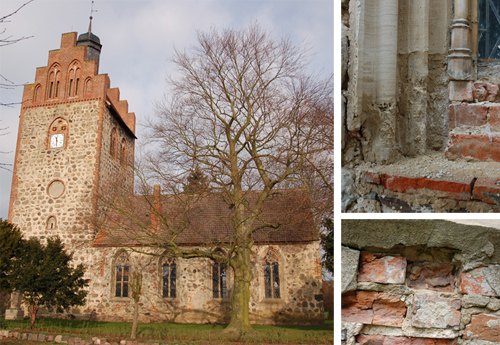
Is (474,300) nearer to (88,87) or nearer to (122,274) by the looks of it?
(122,274)

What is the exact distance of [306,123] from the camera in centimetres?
1037

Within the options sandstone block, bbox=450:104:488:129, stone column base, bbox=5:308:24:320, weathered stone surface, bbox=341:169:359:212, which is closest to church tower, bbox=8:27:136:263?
stone column base, bbox=5:308:24:320

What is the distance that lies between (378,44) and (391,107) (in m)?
0.30

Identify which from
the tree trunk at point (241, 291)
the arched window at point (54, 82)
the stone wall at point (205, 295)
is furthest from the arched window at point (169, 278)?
the arched window at point (54, 82)

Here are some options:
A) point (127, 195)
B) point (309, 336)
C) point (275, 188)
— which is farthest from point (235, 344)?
point (127, 195)

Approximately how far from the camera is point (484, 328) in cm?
164

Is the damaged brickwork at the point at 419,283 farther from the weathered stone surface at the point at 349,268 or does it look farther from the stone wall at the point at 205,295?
the stone wall at the point at 205,295

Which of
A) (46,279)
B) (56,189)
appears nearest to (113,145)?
(56,189)

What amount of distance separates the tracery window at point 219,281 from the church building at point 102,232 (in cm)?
4

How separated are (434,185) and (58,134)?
19.1 m

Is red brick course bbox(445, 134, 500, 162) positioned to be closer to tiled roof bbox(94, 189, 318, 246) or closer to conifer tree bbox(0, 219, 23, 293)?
tiled roof bbox(94, 189, 318, 246)

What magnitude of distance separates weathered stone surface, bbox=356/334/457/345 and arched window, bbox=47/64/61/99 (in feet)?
65.8

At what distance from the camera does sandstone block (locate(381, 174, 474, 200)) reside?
1.67 meters

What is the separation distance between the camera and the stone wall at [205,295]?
48.3 ft
